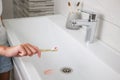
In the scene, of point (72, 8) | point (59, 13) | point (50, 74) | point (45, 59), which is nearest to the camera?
point (50, 74)

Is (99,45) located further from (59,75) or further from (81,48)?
(59,75)

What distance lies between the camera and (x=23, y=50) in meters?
0.81

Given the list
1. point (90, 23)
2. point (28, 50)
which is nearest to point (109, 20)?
point (90, 23)

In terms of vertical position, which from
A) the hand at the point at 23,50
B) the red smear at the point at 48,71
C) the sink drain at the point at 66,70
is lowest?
the sink drain at the point at 66,70

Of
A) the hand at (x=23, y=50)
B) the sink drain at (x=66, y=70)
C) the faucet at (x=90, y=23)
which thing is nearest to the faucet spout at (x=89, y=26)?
the faucet at (x=90, y=23)

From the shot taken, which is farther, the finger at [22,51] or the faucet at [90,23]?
the faucet at [90,23]

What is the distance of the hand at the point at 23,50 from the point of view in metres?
0.80

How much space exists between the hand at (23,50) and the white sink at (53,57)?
0.05 m

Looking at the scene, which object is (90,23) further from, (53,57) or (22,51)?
(22,51)

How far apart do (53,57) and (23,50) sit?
0.31 metres

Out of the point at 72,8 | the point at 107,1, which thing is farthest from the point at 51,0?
the point at 107,1

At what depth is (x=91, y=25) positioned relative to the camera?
1012mm

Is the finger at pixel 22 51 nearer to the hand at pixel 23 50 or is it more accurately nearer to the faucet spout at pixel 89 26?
the hand at pixel 23 50

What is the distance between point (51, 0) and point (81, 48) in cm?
68
